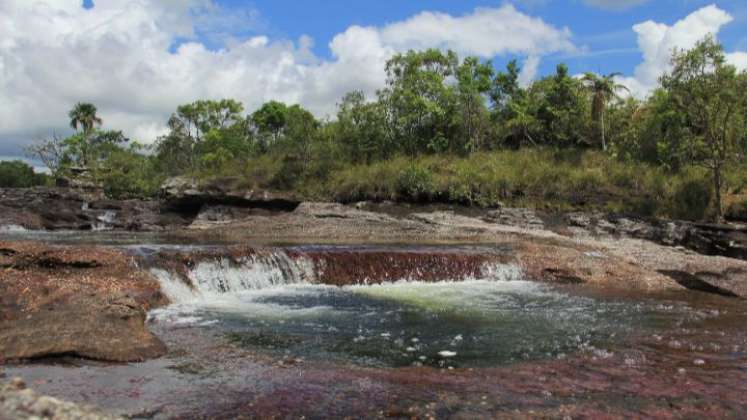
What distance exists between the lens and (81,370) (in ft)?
27.4

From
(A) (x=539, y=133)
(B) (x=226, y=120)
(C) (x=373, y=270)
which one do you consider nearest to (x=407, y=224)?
(C) (x=373, y=270)

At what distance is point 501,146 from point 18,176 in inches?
2808

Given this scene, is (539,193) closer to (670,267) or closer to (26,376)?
(670,267)

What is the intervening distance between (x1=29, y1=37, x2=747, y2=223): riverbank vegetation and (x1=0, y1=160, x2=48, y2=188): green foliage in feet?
92.1

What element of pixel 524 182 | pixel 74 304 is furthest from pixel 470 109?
pixel 74 304

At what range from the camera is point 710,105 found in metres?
30.4

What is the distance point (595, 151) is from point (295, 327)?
36364 millimetres

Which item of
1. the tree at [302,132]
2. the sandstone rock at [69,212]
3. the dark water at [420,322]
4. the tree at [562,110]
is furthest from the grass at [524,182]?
the dark water at [420,322]

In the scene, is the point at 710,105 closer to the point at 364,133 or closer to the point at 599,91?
the point at 599,91

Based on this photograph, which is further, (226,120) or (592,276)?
(226,120)

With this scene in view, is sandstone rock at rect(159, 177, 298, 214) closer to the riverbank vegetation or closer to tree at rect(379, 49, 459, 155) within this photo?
the riverbank vegetation

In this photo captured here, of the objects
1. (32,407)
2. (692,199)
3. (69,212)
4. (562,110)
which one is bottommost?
(69,212)

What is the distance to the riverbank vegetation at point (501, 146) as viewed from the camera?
106ft

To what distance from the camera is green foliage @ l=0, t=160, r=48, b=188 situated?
3322 inches
